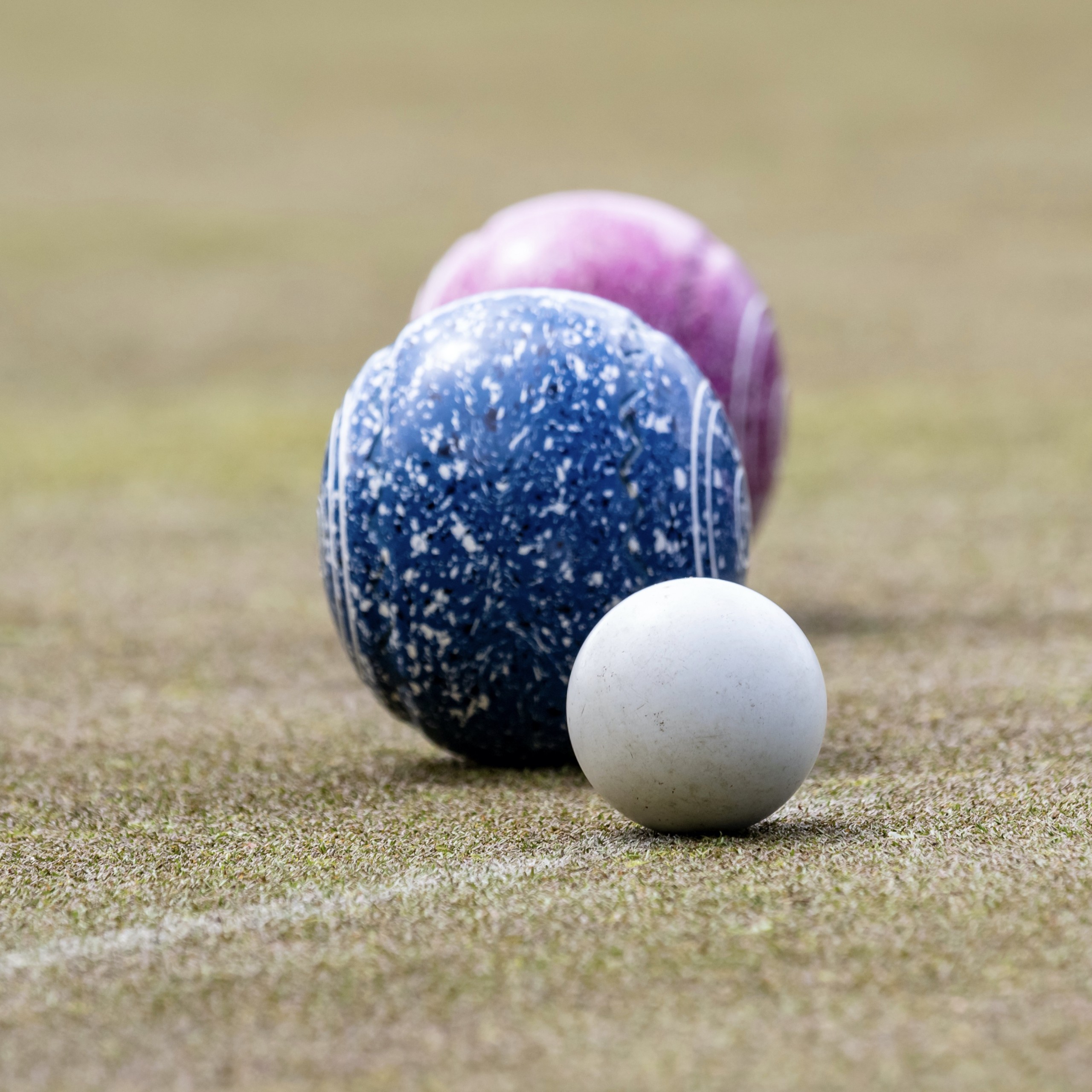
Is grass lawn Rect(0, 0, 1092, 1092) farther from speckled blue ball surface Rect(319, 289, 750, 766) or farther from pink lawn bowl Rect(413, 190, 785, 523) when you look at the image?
pink lawn bowl Rect(413, 190, 785, 523)

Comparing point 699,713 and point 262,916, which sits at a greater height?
point 699,713

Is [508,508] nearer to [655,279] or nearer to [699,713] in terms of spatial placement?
[699,713]

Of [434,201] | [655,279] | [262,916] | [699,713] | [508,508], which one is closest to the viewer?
[262,916]

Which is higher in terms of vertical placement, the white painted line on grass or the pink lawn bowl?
the pink lawn bowl

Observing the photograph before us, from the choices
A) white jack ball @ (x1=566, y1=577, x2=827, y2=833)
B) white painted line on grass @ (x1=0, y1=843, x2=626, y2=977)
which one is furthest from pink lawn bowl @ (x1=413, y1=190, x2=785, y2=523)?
white painted line on grass @ (x1=0, y1=843, x2=626, y2=977)

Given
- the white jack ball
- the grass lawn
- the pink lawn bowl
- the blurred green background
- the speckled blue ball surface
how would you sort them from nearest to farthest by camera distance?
1. the grass lawn
2. the white jack ball
3. the speckled blue ball surface
4. the pink lawn bowl
5. the blurred green background

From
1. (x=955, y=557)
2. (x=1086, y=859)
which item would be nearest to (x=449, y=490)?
(x=1086, y=859)

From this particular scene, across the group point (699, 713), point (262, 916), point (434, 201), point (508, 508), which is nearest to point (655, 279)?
point (508, 508)
